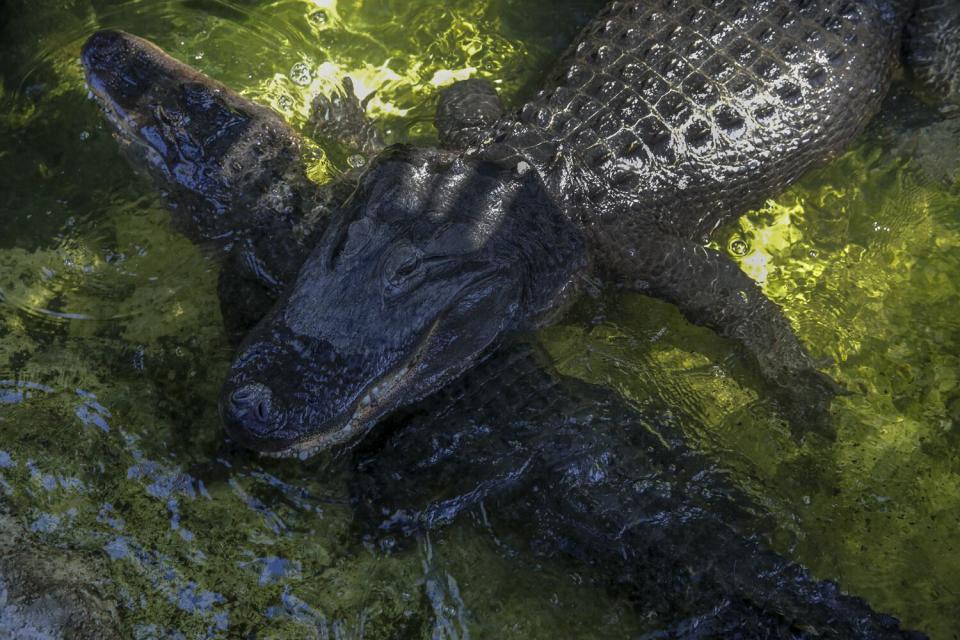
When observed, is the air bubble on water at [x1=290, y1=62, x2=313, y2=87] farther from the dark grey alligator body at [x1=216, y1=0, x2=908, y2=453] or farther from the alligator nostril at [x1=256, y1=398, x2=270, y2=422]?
the alligator nostril at [x1=256, y1=398, x2=270, y2=422]

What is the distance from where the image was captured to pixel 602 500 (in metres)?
2.99

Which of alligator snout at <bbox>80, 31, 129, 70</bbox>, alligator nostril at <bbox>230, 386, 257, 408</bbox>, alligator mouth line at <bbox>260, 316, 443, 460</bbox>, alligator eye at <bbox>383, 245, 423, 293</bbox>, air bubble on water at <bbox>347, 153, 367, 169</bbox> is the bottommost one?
alligator mouth line at <bbox>260, 316, 443, 460</bbox>

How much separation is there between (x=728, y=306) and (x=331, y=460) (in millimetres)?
1850

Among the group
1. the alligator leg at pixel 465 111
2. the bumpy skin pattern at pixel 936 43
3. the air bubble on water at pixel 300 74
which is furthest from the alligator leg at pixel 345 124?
the bumpy skin pattern at pixel 936 43

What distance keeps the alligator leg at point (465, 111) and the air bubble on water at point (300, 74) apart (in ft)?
2.43

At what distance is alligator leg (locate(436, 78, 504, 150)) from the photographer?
4086mm

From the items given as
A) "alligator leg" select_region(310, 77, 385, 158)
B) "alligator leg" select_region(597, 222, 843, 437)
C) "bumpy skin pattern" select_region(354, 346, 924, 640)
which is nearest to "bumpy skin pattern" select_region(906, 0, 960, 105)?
"alligator leg" select_region(597, 222, 843, 437)

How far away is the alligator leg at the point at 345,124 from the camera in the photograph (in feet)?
14.0

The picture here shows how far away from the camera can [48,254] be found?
12.4ft

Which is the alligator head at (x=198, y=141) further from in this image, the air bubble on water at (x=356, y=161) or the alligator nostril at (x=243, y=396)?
the alligator nostril at (x=243, y=396)

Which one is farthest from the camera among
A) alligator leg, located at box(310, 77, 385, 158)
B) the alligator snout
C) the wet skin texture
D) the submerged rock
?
alligator leg, located at box(310, 77, 385, 158)

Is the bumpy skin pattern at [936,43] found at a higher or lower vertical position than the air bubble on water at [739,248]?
higher

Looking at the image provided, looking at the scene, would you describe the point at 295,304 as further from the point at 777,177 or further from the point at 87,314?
the point at 777,177

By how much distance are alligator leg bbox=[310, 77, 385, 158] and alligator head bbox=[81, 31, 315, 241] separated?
405 mm
